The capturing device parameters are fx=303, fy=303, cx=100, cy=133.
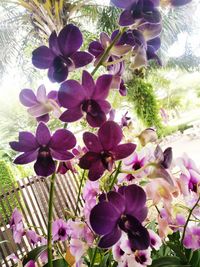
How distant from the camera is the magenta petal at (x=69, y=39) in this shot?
14.4 inches

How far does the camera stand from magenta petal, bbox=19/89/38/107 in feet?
1.34

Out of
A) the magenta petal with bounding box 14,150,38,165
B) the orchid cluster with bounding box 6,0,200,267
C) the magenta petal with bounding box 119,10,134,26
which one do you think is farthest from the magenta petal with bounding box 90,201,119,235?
the magenta petal with bounding box 119,10,134,26

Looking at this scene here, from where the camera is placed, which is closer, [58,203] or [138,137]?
[138,137]

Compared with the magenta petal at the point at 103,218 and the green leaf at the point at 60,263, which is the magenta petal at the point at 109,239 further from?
the green leaf at the point at 60,263

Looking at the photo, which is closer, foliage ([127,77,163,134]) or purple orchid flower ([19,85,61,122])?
purple orchid flower ([19,85,61,122])

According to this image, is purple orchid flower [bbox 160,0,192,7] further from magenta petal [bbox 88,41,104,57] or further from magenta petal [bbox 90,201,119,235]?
magenta petal [bbox 90,201,119,235]

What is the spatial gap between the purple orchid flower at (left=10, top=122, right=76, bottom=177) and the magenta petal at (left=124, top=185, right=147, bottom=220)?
0.09 metres

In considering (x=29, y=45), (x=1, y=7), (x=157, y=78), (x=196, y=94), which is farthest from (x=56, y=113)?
(x=196, y=94)

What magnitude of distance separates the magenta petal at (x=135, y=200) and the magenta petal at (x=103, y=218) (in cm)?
2

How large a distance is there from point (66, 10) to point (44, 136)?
13.9 ft

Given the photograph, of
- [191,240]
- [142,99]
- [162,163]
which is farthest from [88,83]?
[142,99]

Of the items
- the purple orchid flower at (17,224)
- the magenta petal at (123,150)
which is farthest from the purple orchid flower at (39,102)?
the purple orchid flower at (17,224)

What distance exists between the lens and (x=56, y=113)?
398 millimetres

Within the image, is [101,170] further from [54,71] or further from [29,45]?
[29,45]
